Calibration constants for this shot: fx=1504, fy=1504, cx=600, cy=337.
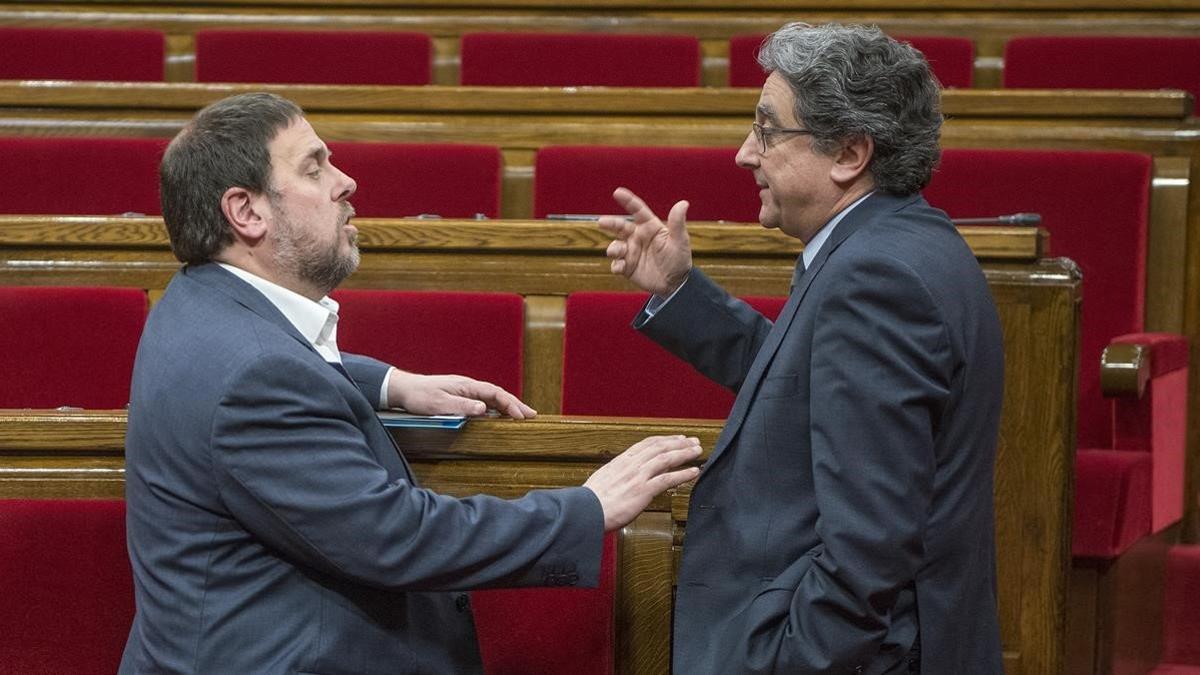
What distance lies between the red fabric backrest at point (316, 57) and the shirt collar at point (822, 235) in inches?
25.5

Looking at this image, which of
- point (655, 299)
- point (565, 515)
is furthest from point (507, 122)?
point (565, 515)

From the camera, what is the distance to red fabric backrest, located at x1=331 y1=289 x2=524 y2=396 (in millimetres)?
638

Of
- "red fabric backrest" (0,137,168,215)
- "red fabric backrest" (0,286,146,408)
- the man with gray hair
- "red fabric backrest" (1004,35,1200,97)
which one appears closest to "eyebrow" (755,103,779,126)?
the man with gray hair

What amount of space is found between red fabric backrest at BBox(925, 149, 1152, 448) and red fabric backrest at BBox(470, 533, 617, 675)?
0.40 metres

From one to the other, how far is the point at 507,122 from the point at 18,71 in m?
0.40

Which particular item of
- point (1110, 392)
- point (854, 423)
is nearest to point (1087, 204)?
point (1110, 392)

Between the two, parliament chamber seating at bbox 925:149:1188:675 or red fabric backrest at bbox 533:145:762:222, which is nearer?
parliament chamber seating at bbox 925:149:1188:675

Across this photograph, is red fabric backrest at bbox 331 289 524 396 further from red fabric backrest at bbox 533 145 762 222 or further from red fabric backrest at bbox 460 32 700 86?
red fabric backrest at bbox 460 32 700 86

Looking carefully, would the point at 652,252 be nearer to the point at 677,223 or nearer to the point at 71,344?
the point at 677,223

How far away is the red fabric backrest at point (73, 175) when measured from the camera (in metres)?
0.82

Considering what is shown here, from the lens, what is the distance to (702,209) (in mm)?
792

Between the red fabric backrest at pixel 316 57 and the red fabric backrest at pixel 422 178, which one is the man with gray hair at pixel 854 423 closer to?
the red fabric backrest at pixel 422 178

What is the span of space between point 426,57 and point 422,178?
0.26 m

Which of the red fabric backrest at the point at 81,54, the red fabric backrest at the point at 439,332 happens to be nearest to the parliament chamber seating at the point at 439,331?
the red fabric backrest at the point at 439,332
